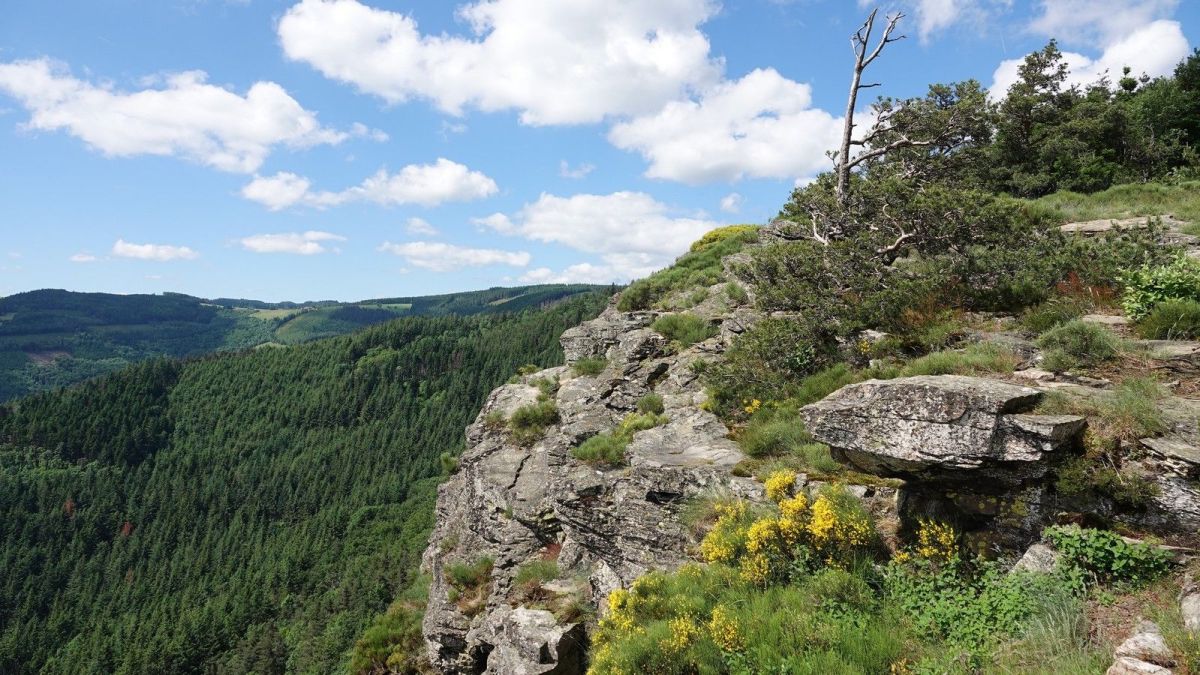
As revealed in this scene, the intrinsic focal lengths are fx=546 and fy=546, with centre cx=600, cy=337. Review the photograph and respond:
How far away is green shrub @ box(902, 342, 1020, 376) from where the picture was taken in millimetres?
8398

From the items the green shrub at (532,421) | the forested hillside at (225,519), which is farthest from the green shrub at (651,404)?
the forested hillside at (225,519)

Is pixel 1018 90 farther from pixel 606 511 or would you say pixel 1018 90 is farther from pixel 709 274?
pixel 606 511

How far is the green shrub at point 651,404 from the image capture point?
14078 mm

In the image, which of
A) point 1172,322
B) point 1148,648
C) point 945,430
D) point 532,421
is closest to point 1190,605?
point 1148,648

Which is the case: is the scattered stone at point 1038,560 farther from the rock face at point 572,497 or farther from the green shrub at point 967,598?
the rock face at point 572,497

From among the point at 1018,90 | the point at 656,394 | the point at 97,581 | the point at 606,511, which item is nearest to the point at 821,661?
the point at 606,511

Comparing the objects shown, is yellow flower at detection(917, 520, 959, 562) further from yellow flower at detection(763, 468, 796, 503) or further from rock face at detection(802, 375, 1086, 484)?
yellow flower at detection(763, 468, 796, 503)

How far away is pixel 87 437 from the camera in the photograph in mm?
187750

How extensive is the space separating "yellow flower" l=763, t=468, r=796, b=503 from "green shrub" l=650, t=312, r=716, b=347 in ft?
27.9

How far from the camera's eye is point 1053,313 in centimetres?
957

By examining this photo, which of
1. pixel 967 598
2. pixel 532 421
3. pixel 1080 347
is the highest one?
pixel 1080 347

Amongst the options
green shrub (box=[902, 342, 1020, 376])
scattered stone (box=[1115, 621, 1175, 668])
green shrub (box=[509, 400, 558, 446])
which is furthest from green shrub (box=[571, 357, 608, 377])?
scattered stone (box=[1115, 621, 1175, 668])

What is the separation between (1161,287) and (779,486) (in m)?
6.97

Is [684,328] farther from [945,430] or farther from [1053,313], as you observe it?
[945,430]
